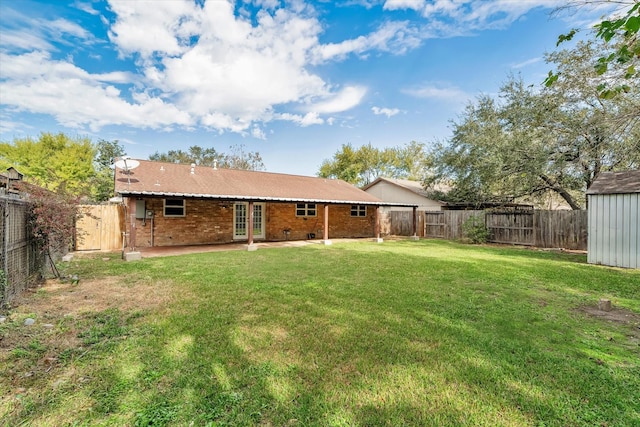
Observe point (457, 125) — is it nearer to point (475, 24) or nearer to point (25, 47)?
point (475, 24)

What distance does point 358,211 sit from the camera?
1877 centimetres

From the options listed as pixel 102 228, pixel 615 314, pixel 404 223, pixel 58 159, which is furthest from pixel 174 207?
pixel 58 159

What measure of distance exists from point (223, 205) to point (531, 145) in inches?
574

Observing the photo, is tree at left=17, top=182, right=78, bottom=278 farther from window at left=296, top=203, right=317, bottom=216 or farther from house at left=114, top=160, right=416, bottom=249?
window at left=296, top=203, right=317, bottom=216

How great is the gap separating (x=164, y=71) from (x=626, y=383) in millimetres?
19410

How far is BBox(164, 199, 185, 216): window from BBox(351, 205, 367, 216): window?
32.5ft

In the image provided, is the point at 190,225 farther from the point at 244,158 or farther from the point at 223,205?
the point at 244,158

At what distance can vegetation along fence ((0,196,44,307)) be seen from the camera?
4199 mm

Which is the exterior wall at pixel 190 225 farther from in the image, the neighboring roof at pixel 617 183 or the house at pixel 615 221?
the neighboring roof at pixel 617 183

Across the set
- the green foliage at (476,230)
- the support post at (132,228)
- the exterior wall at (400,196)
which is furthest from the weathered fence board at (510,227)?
the support post at (132,228)

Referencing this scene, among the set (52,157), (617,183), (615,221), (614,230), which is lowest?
(614,230)

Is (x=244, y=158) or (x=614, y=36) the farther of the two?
(x=244, y=158)

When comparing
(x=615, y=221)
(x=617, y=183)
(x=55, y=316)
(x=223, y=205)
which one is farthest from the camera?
(x=223, y=205)

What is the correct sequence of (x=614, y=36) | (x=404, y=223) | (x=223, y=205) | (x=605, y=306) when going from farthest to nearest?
(x=404, y=223), (x=223, y=205), (x=605, y=306), (x=614, y=36)
